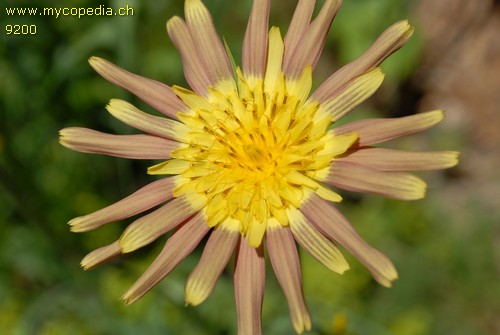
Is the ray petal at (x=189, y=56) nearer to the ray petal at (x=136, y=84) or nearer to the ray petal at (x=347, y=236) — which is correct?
the ray petal at (x=136, y=84)

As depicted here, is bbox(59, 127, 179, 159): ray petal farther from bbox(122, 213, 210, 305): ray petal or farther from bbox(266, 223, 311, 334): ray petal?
bbox(266, 223, 311, 334): ray petal

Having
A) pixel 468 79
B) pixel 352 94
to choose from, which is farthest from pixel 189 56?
pixel 468 79

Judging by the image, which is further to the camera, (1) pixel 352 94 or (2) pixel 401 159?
(1) pixel 352 94

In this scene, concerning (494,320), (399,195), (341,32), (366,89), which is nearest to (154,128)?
(366,89)

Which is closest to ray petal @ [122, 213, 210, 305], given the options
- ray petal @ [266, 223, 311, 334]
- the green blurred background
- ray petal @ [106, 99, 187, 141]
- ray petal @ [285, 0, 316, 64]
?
ray petal @ [266, 223, 311, 334]

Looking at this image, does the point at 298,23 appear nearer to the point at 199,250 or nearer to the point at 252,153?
the point at 252,153

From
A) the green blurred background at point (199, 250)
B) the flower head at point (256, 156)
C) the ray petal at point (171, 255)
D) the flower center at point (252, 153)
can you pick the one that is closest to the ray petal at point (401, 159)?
the flower head at point (256, 156)

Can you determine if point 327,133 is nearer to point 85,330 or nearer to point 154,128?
point 154,128
